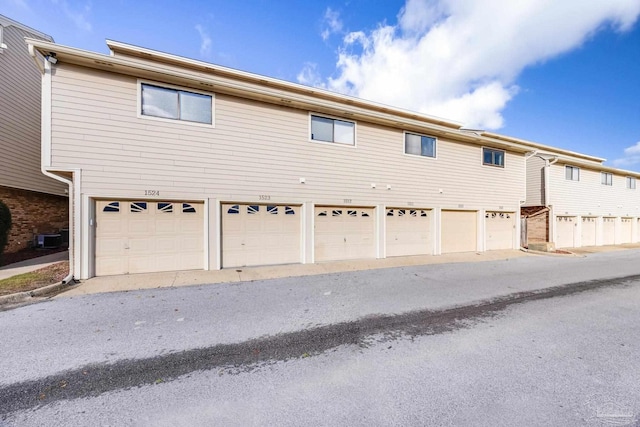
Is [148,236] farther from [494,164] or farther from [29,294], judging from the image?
[494,164]

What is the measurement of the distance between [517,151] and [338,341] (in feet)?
52.7

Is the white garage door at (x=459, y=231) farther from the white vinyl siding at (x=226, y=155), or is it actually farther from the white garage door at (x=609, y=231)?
the white garage door at (x=609, y=231)

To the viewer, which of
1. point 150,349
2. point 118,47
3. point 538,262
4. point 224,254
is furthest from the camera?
point 538,262

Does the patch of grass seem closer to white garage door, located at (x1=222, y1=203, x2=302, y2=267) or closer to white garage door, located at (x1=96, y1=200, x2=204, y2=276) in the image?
white garage door, located at (x1=96, y1=200, x2=204, y2=276)

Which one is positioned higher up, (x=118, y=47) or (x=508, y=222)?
(x=118, y=47)

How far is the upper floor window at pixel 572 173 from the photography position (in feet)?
55.3

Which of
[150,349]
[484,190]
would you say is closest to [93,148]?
[150,349]

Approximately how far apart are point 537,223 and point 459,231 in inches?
289

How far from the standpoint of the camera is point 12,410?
2.49 meters

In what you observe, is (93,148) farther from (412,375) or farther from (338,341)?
(412,375)

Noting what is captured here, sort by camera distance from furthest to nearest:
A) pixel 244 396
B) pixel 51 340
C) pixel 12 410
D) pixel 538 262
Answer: pixel 538 262 → pixel 51 340 → pixel 244 396 → pixel 12 410

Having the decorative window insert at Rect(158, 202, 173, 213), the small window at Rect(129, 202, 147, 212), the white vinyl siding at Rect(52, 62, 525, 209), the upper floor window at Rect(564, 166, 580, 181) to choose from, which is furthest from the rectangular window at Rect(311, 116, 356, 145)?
the upper floor window at Rect(564, 166, 580, 181)

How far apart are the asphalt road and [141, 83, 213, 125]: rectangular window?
5.34 m

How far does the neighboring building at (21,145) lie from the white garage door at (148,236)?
22.3 ft
